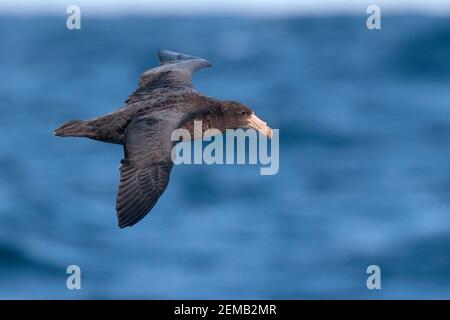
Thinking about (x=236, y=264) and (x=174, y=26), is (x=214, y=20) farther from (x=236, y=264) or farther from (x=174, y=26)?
(x=236, y=264)

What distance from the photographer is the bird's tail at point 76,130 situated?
55.5 ft

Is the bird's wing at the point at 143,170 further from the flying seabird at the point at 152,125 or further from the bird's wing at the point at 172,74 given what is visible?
the bird's wing at the point at 172,74

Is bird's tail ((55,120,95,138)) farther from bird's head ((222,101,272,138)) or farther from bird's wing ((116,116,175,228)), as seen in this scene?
bird's head ((222,101,272,138))

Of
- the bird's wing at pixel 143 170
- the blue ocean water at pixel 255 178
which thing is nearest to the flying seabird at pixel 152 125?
the bird's wing at pixel 143 170

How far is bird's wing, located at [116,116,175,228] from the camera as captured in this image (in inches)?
617

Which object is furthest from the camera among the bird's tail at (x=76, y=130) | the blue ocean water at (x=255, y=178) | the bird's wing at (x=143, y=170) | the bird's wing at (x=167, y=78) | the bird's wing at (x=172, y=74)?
the blue ocean water at (x=255, y=178)

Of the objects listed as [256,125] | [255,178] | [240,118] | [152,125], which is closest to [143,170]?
[152,125]

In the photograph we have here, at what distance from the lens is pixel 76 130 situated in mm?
17031

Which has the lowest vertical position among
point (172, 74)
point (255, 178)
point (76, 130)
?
point (76, 130)

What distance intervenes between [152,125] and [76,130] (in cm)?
129

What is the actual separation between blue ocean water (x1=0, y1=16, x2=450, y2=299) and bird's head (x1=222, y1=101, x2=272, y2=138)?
1995 cm

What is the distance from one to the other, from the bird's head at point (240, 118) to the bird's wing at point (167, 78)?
760 millimetres

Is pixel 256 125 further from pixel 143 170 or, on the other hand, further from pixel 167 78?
pixel 143 170

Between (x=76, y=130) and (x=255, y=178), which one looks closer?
(x=76, y=130)
